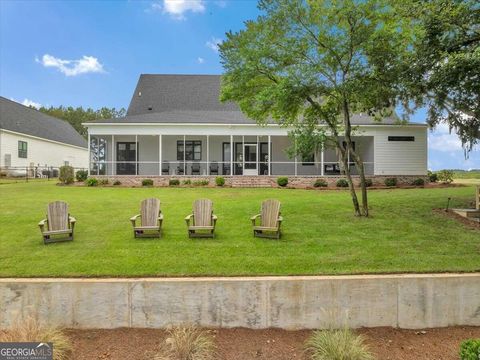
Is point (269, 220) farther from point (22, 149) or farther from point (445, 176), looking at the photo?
point (22, 149)

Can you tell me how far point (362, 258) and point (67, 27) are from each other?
61.7 ft

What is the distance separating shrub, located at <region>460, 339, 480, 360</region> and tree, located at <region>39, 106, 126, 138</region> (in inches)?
2477

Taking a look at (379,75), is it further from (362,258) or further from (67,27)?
(67,27)

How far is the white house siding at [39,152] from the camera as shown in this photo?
2954 centimetres

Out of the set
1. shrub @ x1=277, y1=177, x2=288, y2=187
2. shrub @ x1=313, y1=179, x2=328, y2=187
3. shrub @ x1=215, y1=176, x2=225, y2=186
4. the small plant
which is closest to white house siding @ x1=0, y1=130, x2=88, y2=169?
shrub @ x1=215, y1=176, x2=225, y2=186

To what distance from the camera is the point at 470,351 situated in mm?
4719

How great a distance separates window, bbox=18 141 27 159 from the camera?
3138cm

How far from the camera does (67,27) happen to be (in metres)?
19.2

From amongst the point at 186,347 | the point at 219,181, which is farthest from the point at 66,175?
the point at 186,347

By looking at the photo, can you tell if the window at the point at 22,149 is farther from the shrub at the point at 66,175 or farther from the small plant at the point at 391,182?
the small plant at the point at 391,182

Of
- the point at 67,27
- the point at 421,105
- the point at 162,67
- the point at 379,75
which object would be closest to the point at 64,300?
the point at 379,75

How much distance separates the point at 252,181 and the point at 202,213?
40.7 ft

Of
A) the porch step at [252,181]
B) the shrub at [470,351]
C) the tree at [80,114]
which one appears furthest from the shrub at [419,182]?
the tree at [80,114]

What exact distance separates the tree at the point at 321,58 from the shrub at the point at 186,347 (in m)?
6.26
